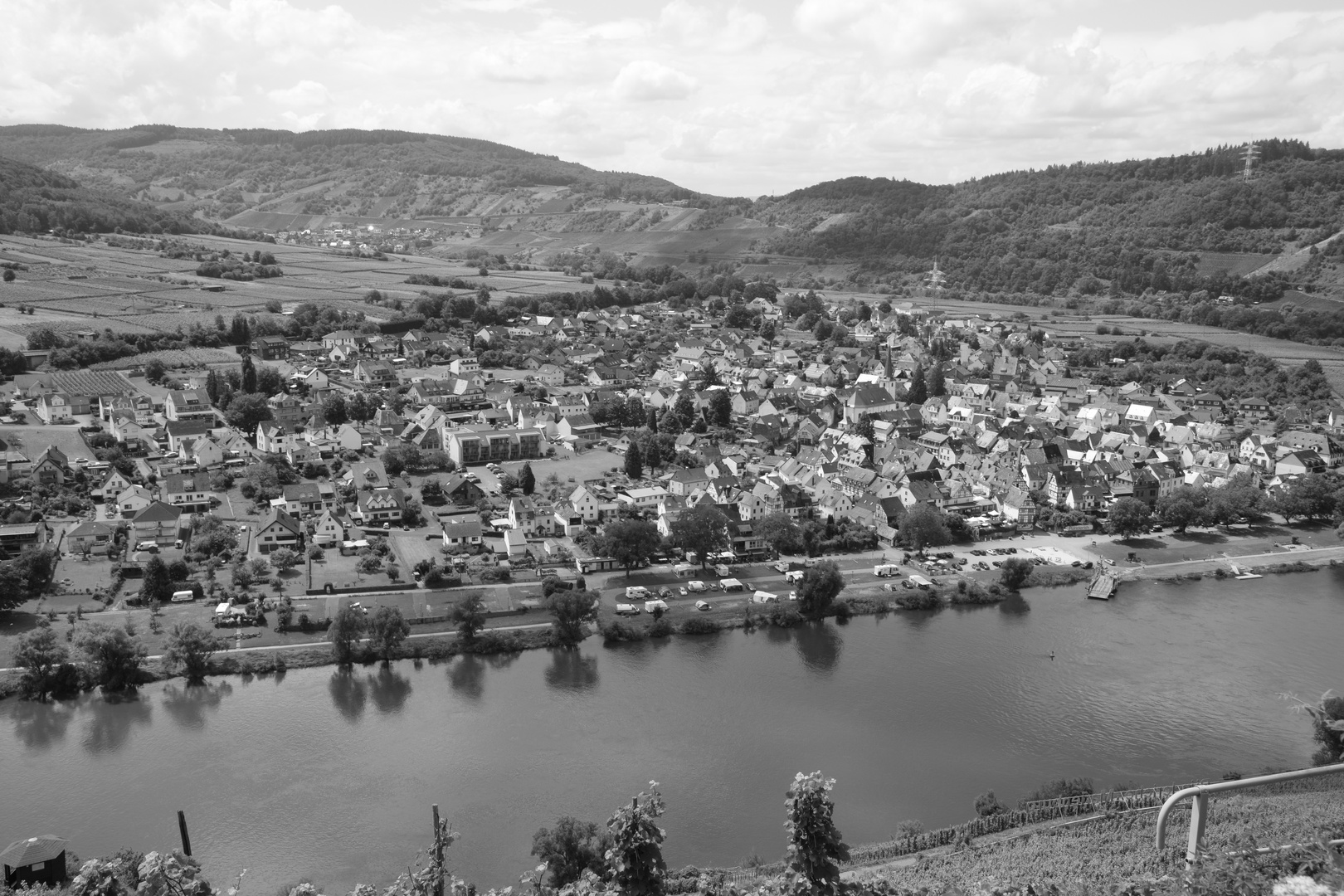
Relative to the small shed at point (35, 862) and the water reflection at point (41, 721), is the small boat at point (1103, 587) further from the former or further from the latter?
the water reflection at point (41, 721)

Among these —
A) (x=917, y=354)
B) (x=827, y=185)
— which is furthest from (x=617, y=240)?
(x=917, y=354)

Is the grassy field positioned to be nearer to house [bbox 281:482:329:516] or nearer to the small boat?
the small boat

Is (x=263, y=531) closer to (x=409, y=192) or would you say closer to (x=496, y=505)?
(x=496, y=505)

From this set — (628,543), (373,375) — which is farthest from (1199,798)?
(373,375)

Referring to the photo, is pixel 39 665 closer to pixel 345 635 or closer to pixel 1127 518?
pixel 345 635

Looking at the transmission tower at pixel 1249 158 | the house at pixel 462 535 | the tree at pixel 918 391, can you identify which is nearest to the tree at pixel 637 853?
the house at pixel 462 535

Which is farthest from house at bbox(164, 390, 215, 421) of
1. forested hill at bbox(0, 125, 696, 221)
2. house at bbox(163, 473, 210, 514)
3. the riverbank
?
forested hill at bbox(0, 125, 696, 221)
